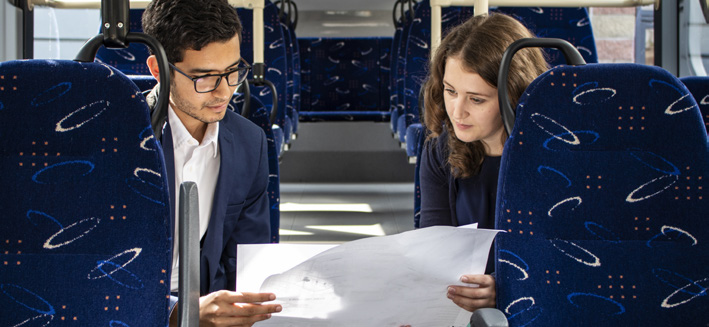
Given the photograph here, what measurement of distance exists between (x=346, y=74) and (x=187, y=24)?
4254mm

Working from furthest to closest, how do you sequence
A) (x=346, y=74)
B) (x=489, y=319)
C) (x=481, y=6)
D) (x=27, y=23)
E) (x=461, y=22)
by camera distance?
(x=346, y=74)
(x=461, y=22)
(x=27, y=23)
(x=481, y=6)
(x=489, y=319)

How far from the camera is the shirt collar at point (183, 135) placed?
4.46 feet

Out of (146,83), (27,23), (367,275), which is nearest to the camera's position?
(367,275)

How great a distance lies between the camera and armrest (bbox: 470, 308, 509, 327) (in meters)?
0.86

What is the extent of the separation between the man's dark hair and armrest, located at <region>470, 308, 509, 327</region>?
31.8 inches

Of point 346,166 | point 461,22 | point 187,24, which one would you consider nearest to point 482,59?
point 187,24

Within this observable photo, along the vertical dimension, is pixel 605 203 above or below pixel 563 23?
below

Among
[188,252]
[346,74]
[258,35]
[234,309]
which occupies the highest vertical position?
[258,35]

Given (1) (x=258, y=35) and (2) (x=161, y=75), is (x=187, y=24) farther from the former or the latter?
(1) (x=258, y=35)

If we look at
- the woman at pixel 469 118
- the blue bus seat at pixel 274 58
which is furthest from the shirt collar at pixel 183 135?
the blue bus seat at pixel 274 58

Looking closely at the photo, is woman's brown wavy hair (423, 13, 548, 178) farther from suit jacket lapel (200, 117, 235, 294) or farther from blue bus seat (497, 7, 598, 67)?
blue bus seat (497, 7, 598, 67)

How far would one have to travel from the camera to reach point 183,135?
1.36m

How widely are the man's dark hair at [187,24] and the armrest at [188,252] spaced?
1.89 ft

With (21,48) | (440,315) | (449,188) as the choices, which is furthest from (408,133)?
(440,315)
